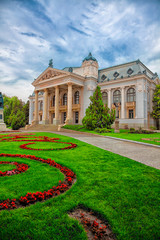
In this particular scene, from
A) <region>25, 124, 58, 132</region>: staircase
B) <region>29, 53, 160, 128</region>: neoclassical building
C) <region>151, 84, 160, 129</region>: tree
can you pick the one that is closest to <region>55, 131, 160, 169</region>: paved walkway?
<region>25, 124, 58, 132</region>: staircase

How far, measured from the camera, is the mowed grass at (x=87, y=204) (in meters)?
2.36

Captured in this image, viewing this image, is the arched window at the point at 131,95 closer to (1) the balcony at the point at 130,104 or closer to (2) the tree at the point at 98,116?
(1) the balcony at the point at 130,104

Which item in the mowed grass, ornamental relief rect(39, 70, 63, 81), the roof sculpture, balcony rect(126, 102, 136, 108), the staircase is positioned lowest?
the mowed grass

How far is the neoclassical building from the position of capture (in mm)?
32969

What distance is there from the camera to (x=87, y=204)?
3.03m

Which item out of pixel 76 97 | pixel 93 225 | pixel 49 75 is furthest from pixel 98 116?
pixel 93 225

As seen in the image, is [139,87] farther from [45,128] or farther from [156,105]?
[45,128]

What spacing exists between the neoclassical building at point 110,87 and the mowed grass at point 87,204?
91.5ft

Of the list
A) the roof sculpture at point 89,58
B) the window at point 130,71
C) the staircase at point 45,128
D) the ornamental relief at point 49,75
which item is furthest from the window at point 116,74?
the staircase at point 45,128

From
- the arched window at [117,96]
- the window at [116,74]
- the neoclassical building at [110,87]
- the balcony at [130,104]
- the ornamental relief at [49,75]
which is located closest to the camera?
the neoclassical building at [110,87]

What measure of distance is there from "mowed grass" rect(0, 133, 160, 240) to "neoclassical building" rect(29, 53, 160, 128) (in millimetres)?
27891

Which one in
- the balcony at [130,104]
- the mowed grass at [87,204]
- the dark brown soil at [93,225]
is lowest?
the dark brown soil at [93,225]

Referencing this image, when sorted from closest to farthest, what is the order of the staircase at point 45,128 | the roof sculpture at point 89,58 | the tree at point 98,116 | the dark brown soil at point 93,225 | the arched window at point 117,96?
the dark brown soil at point 93,225, the tree at point 98,116, the staircase at point 45,128, the arched window at point 117,96, the roof sculpture at point 89,58

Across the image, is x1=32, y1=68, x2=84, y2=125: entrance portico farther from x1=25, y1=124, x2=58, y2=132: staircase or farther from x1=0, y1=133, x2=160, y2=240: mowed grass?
x1=0, y1=133, x2=160, y2=240: mowed grass
